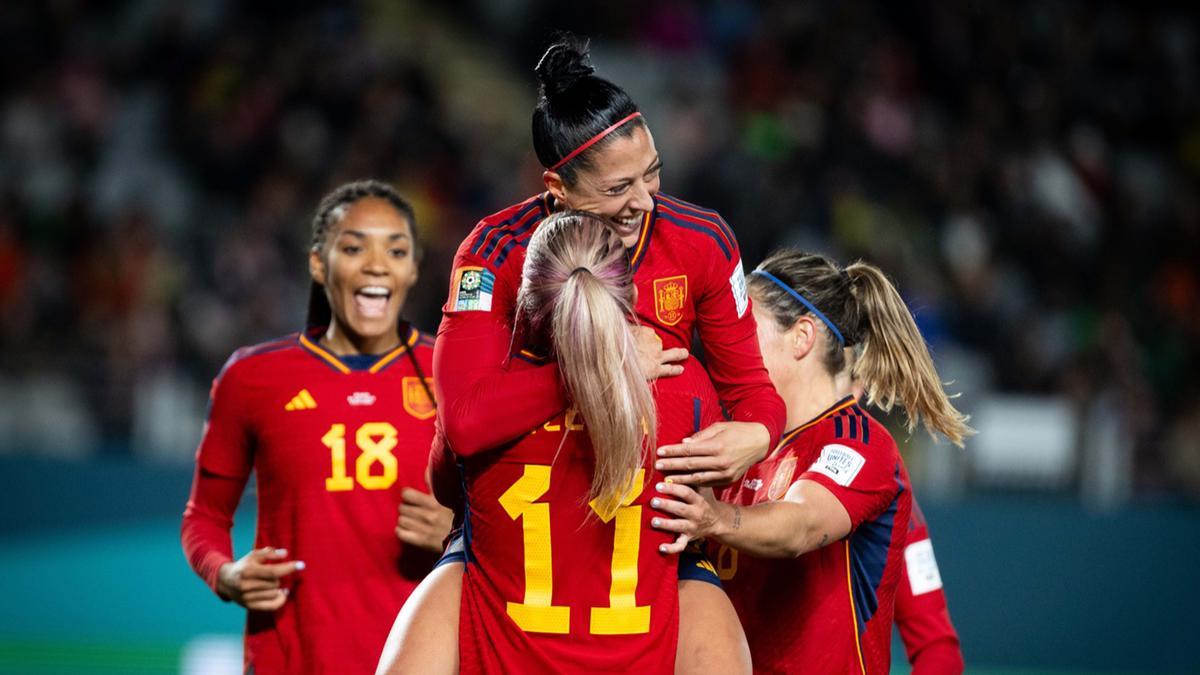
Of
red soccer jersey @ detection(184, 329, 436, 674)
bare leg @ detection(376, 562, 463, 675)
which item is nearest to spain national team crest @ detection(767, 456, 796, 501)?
bare leg @ detection(376, 562, 463, 675)

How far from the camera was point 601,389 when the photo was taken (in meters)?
2.57

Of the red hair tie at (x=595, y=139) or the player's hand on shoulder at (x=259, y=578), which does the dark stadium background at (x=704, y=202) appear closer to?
the player's hand on shoulder at (x=259, y=578)

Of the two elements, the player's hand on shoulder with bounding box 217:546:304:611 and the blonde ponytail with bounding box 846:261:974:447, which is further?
the player's hand on shoulder with bounding box 217:546:304:611

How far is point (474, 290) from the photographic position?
2816mm

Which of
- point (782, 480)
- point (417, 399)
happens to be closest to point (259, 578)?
point (417, 399)

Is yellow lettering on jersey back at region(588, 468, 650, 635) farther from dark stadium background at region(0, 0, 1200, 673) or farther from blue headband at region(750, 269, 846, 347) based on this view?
dark stadium background at region(0, 0, 1200, 673)

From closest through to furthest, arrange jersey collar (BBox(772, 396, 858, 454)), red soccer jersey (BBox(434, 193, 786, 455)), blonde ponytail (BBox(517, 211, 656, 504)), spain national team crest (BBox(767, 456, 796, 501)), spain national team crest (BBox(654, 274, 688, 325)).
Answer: blonde ponytail (BBox(517, 211, 656, 504)) → red soccer jersey (BBox(434, 193, 786, 455)) → spain national team crest (BBox(654, 274, 688, 325)) → spain national team crest (BBox(767, 456, 796, 501)) → jersey collar (BBox(772, 396, 858, 454))

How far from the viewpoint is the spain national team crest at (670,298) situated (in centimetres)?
293

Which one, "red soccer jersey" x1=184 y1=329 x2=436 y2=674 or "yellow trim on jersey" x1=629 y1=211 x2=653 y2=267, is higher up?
"yellow trim on jersey" x1=629 y1=211 x2=653 y2=267

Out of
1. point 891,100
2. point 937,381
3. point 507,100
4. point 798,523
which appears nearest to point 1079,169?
point 891,100

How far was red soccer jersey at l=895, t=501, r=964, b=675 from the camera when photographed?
3.60m

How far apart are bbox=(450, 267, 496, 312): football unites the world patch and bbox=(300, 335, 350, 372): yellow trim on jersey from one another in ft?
3.85

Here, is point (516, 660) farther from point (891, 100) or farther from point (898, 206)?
point (891, 100)

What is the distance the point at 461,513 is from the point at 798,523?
728 mm
